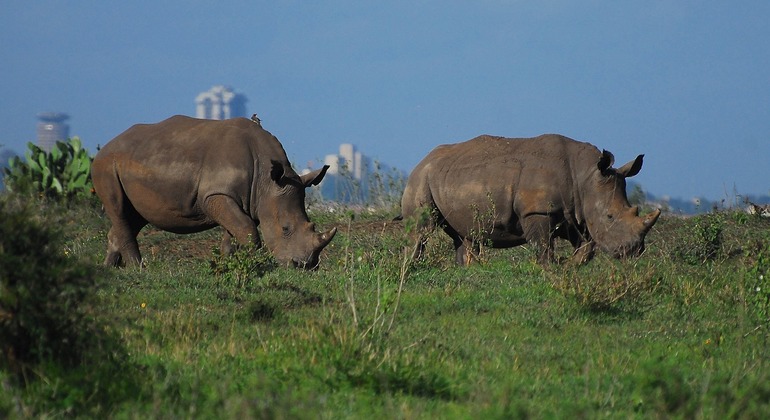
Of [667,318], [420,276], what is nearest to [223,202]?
[420,276]

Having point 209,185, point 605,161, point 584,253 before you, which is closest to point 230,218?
point 209,185

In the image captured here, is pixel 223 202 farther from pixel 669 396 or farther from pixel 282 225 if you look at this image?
pixel 669 396

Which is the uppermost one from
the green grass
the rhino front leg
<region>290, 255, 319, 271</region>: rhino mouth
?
the rhino front leg

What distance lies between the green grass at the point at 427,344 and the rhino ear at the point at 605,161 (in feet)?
5.01

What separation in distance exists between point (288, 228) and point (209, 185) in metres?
1.16

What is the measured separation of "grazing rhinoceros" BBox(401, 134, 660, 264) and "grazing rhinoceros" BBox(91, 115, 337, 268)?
5.67ft

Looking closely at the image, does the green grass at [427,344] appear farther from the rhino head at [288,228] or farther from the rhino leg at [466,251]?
the rhino head at [288,228]

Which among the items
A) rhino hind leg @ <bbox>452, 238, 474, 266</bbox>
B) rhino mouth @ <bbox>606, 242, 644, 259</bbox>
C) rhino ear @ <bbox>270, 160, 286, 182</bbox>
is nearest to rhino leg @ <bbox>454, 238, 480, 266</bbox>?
rhino hind leg @ <bbox>452, 238, 474, 266</bbox>

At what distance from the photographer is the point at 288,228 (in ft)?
48.5

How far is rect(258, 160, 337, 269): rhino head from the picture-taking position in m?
14.6

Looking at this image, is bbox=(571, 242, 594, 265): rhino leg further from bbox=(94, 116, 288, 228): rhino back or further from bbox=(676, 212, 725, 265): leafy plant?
bbox=(94, 116, 288, 228): rhino back

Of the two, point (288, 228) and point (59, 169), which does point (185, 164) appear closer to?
point (288, 228)

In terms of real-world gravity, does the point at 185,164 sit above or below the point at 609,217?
above

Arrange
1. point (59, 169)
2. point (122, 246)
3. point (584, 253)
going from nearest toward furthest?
point (584, 253) → point (122, 246) → point (59, 169)
